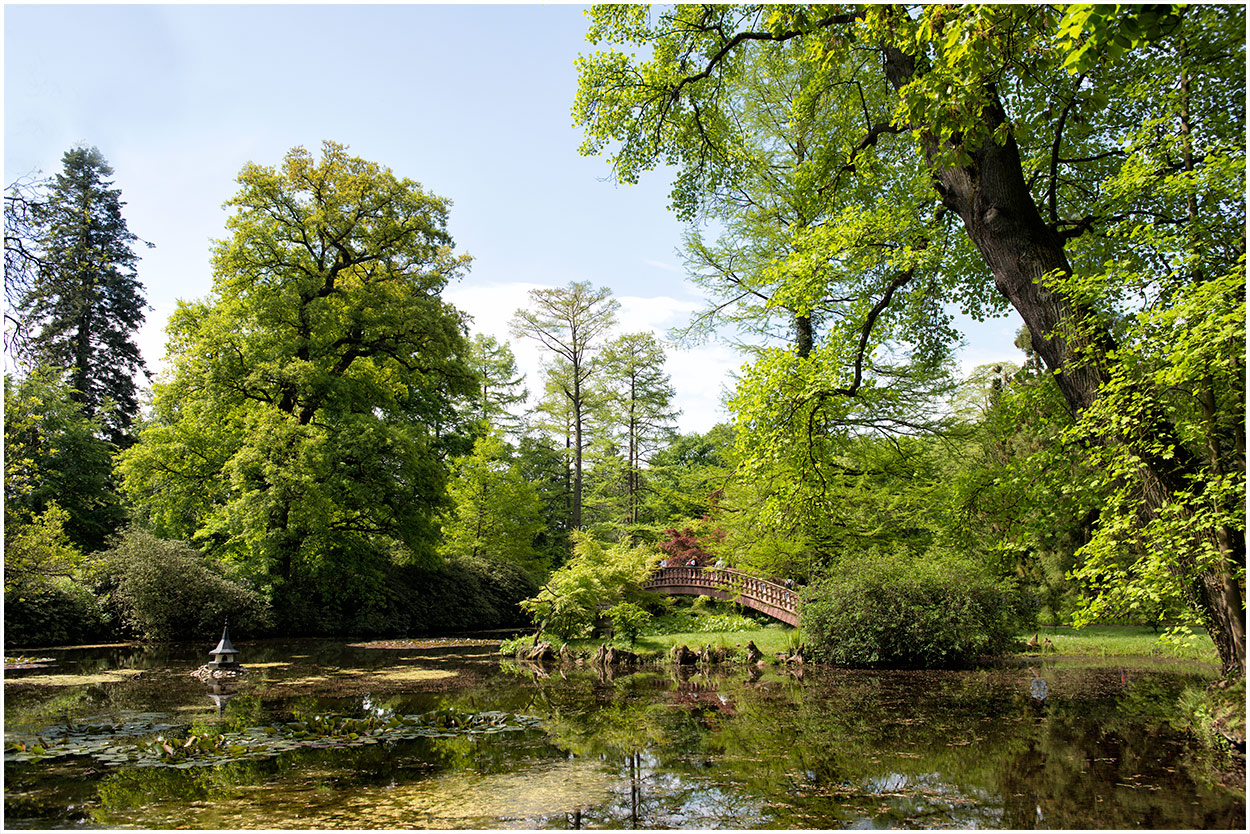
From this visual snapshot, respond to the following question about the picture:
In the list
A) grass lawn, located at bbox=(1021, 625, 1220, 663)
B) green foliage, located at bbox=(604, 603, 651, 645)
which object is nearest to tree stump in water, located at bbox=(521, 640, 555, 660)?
green foliage, located at bbox=(604, 603, 651, 645)

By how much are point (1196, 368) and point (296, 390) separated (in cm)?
2147

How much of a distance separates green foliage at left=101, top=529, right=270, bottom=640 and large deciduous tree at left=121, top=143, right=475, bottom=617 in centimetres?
154

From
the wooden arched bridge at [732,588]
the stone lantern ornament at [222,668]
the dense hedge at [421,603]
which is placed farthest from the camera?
the dense hedge at [421,603]

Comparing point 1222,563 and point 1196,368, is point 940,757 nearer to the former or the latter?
point 1222,563

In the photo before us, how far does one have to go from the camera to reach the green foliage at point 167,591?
16531 mm

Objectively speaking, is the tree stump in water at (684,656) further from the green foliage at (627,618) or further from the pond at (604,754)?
the pond at (604,754)

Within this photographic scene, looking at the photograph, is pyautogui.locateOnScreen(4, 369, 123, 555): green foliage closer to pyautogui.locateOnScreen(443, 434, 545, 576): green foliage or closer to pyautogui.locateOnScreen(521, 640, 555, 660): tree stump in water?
pyautogui.locateOnScreen(443, 434, 545, 576): green foliage

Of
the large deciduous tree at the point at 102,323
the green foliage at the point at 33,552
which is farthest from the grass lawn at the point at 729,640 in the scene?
the large deciduous tree at the point at 102,323

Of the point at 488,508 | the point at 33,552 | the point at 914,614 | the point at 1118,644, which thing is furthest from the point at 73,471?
the point at 1118,644

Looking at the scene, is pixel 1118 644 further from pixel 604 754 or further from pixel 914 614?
pixel 604 754

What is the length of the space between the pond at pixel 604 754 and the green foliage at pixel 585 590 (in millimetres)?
5495

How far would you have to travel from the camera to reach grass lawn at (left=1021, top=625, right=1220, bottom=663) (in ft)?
45.6

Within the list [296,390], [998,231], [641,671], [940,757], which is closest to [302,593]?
[296,390]

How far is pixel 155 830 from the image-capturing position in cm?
430
